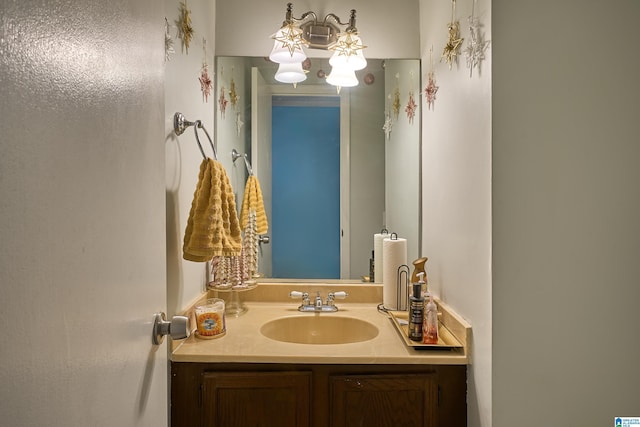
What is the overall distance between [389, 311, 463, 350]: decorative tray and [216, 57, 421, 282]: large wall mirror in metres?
0.36

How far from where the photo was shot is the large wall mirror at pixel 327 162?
172 centimetres

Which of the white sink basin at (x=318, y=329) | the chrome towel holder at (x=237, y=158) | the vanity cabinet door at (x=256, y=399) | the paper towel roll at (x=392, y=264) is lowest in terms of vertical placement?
the vanity cabinet door at (x=256, y=399)

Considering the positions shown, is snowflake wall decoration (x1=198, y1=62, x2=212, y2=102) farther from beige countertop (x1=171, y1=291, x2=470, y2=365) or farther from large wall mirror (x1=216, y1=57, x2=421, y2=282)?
beige countertop (x1=171, y1=291, x2=470, y2=365)

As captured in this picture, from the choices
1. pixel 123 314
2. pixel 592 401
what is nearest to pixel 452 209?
pixel 592 401

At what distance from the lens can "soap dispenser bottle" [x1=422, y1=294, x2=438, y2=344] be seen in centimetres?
121

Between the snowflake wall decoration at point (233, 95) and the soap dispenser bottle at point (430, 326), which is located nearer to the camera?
the soap dispenser bottle at point (430, 326)

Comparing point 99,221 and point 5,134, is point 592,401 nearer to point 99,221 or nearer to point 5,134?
point 99,221

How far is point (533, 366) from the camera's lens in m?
0.97

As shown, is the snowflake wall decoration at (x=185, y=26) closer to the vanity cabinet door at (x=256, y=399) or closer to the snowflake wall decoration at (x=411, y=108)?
the snowflake wall decoration at (x=411, y=108)

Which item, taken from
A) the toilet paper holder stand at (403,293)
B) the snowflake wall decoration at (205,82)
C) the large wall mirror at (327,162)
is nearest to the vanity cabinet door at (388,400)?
the toilet paper holder stand at (403,293)

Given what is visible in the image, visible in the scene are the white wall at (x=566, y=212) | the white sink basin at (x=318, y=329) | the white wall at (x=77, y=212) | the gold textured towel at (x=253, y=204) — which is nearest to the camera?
the white wall at (x=77, y=212)

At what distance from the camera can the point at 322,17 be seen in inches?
66.2

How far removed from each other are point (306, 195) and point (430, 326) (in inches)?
31.0

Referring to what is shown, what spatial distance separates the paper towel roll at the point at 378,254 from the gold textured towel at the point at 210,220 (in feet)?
2.14
